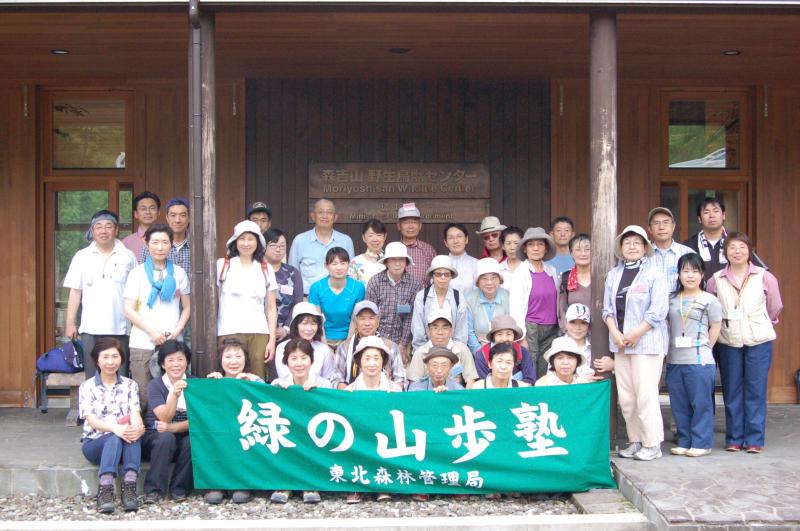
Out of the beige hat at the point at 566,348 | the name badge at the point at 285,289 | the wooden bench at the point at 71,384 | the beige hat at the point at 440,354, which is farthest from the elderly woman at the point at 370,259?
the wooden bench at the point at 71,384

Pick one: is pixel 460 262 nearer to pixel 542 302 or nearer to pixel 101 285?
pixel 542 302

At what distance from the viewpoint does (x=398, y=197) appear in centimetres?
860

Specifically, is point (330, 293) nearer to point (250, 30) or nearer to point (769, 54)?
point (250, 30)

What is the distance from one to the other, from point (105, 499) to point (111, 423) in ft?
1.52

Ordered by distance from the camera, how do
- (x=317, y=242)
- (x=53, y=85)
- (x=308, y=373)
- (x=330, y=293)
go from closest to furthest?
(x=308, y=373)
(x=330, y=293)
(x=317, y=242)
(x=53, y=85)

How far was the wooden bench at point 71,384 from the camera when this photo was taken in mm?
7293

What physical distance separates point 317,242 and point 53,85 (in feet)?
10.6

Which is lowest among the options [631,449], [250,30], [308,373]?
[631,449]

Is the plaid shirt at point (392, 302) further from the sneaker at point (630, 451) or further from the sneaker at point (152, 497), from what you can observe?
the sneaker at point (152, 497)

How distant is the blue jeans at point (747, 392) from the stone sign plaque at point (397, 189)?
3.00m

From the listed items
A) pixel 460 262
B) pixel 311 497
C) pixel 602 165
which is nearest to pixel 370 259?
pixel 460 262

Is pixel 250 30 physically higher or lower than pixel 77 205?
higher

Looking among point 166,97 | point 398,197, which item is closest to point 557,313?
point 398,197

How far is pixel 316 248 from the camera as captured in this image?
24.1 feet
